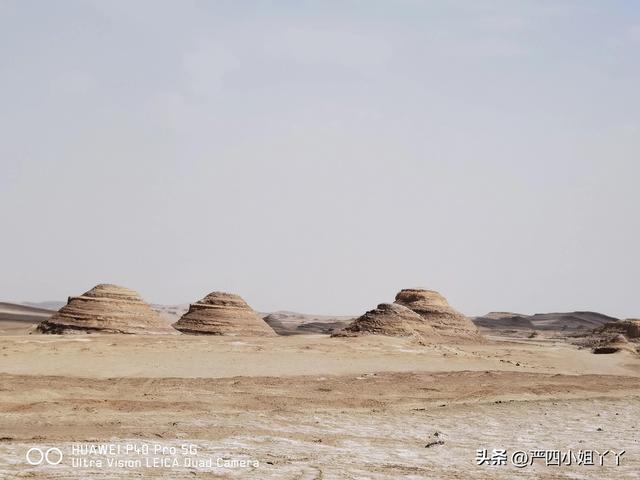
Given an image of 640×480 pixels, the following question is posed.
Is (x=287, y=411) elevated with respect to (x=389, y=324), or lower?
lower

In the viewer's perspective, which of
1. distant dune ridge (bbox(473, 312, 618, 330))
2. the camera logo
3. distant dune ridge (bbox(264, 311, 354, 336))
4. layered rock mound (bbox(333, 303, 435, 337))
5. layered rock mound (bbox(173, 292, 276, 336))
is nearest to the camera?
the camera logo

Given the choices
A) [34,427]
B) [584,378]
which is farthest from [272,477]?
[584,378]

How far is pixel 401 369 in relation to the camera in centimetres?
1805

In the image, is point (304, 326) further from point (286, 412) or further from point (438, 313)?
point (286, 412)

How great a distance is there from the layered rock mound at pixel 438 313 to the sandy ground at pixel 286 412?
11477mm

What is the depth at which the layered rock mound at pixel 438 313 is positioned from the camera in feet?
105

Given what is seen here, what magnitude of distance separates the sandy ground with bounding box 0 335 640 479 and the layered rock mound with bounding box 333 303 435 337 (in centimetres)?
548

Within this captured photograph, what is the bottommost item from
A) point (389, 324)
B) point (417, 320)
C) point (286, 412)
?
point (286, 412)

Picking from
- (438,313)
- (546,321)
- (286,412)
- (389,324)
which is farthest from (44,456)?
(546,321)

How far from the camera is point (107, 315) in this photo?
2398 centimetres

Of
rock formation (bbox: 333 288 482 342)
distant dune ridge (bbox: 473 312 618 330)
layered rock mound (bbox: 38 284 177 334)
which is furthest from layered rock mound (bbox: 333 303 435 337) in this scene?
distant dune ridge (bbox: 473 312 618 330)

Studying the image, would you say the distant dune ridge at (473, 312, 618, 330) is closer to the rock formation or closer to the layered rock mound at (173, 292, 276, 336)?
the rock formation

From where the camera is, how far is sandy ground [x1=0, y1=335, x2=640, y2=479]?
25.3ft

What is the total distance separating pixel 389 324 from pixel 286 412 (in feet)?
52.2
